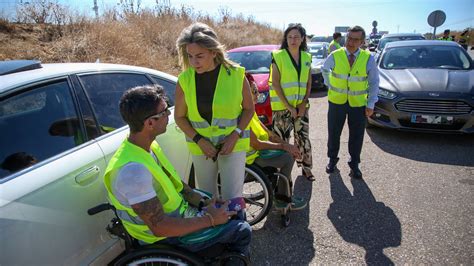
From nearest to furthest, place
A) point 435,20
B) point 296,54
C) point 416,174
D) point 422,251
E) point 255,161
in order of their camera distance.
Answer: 1. point 422,251
2. point 255,161
3. point 296,54
4. point 416,174
5. point 435,20

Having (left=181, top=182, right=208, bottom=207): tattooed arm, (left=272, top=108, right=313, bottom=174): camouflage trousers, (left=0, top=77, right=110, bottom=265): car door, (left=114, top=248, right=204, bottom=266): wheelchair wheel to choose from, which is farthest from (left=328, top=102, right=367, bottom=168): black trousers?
(left=0, top=77, right=110, bottom=265): car door

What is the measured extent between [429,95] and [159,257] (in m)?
4.90

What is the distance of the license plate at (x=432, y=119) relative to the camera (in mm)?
4969

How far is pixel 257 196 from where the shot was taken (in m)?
3.29

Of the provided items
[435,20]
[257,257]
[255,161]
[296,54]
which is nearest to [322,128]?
[296,54]

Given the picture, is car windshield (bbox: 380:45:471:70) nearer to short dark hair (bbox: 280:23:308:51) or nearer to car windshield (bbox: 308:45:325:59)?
short dark hair (bbox: 280:23:308:51)

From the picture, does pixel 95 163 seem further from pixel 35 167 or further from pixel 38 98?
pixel 38 98

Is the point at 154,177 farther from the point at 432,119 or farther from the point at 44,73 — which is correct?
the point at 432,119

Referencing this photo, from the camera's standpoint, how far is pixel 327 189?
3.88 meters

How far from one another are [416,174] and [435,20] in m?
11.6

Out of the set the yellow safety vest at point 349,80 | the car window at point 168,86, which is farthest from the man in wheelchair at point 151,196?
the yellow safety vest at point 349,80

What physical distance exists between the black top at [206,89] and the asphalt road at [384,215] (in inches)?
53.3

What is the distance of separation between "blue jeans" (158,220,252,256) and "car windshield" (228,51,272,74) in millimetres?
4903

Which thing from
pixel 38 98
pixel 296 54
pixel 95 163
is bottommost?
pixel 95 163
